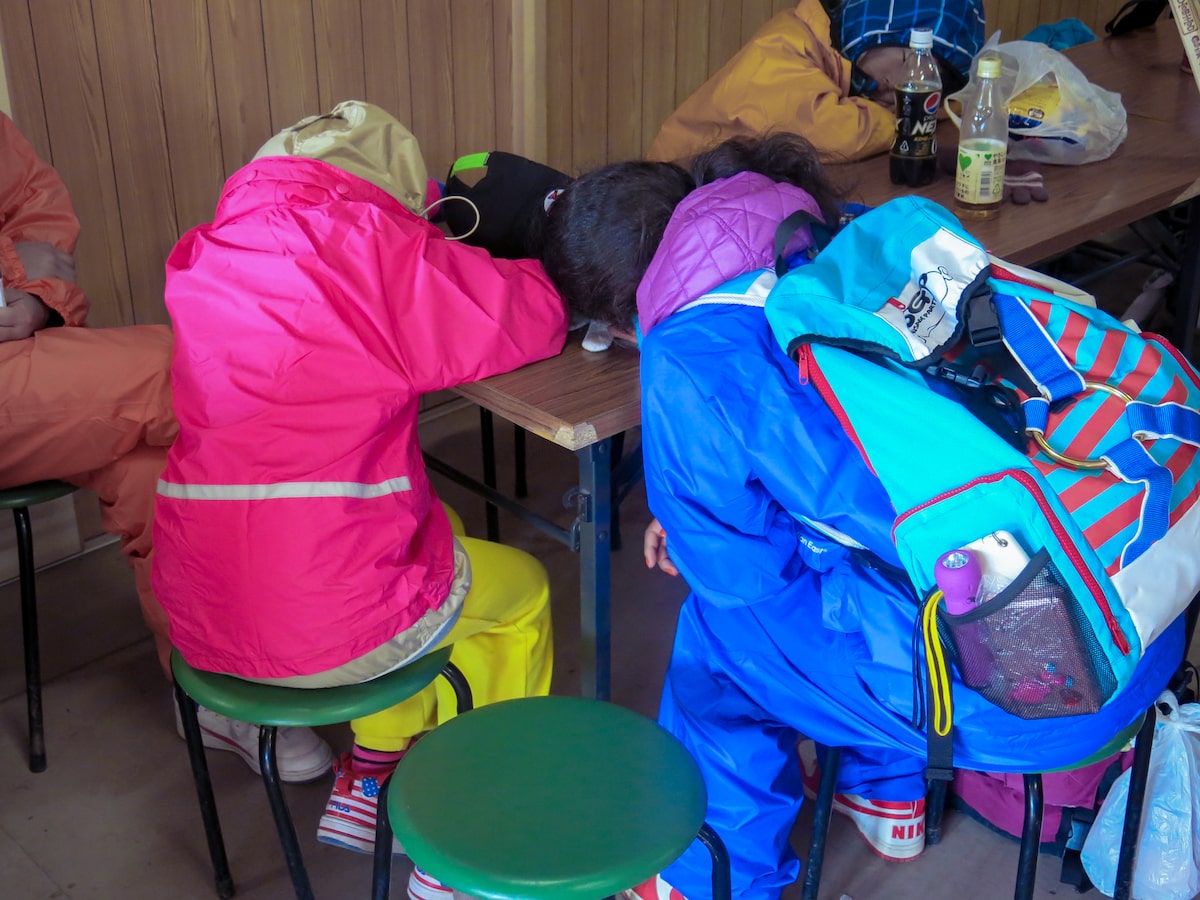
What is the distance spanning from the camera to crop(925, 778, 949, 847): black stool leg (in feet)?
5.91

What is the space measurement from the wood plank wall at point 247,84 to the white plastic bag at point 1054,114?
1151 millimetres

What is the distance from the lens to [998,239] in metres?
1.81

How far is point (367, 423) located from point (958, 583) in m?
0.67

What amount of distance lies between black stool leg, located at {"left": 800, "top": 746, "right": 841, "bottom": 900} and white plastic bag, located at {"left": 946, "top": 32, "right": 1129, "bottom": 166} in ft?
4.05

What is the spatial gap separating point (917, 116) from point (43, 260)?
1440mm

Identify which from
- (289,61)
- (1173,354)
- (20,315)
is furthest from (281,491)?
(289,61)

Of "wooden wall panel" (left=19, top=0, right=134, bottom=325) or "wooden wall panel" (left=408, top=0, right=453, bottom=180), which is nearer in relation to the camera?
"wooden wall panel" (left=19, top=0, right=134, bottom=325)

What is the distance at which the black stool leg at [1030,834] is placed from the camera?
1366mm

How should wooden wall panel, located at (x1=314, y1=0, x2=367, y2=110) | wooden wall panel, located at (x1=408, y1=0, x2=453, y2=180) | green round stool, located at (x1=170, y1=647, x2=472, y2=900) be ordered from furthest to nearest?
wooden wall panel, located at (x1=408, y1=0, x2=453, y2=180) → wooden wall panel, located at (x1=314, y1=0, x2=367, y2=110) → green round stool, located at (x1=170, y1=647, x2=472, y2=900)

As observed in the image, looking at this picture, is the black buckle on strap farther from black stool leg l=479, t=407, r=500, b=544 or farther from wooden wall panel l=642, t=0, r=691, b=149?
wooden wall panel l=642, t=0, r=691, b=149

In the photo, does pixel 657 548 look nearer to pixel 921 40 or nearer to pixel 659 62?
pixel 921 40

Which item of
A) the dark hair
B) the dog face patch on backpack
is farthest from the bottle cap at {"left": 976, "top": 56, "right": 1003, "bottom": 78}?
the dog face patch on backpack

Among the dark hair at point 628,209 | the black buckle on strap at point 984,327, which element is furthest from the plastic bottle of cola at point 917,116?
the black buckle on strap at point 984,327

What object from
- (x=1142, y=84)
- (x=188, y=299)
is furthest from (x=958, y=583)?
(x=1142, y=84)
